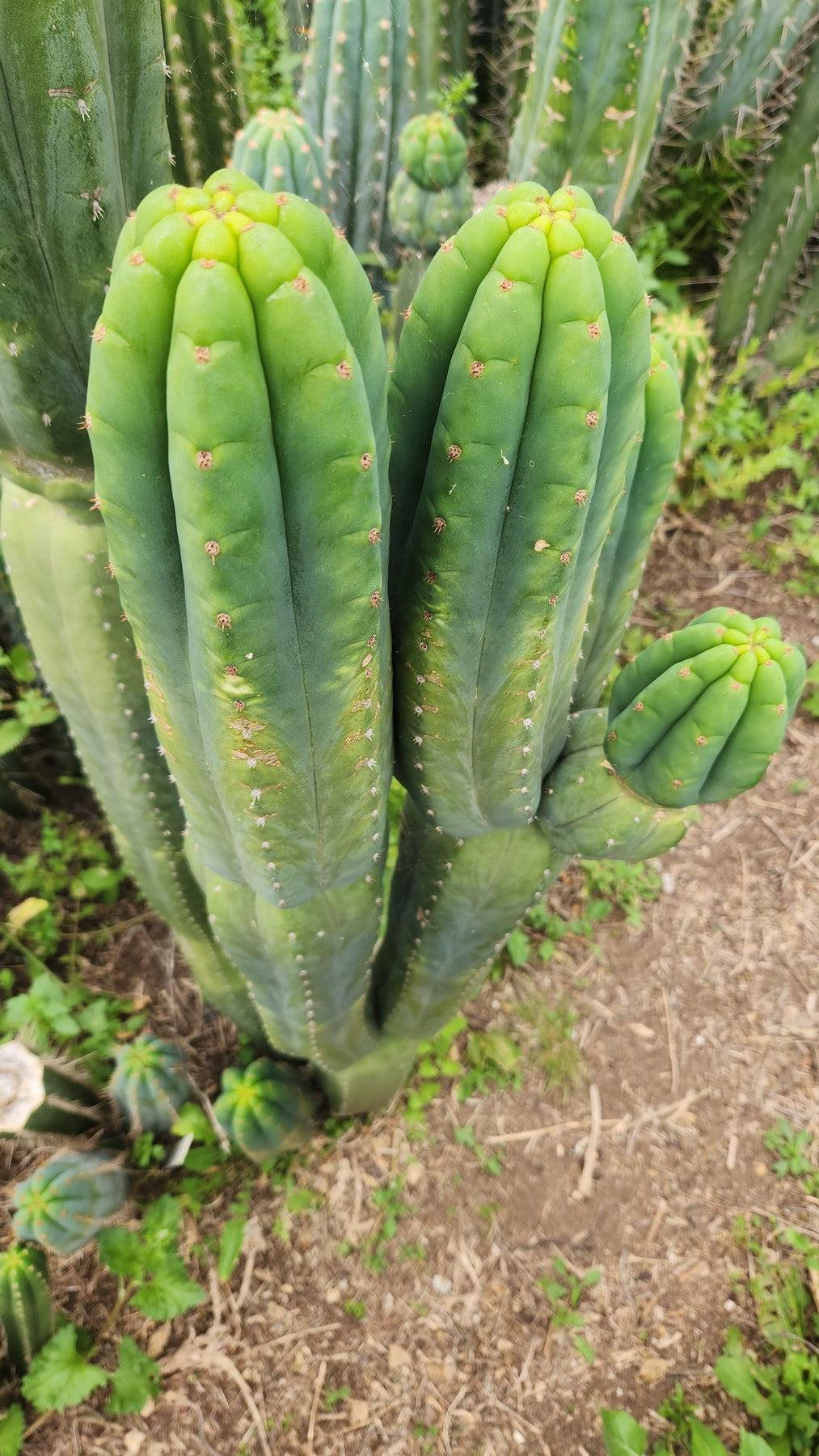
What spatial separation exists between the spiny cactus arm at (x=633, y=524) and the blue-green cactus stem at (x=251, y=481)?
0.52m

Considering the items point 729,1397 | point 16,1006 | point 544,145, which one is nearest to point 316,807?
point 16,1006

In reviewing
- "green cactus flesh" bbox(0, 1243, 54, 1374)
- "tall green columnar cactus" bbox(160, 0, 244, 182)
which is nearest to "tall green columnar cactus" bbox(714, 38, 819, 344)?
"tall green columnar cactus" bbox(160, 0, 244, 182)

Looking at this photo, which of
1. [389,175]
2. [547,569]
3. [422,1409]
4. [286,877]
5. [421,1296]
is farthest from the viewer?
[389,175]

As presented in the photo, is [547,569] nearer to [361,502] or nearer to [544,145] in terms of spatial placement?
[361,502]

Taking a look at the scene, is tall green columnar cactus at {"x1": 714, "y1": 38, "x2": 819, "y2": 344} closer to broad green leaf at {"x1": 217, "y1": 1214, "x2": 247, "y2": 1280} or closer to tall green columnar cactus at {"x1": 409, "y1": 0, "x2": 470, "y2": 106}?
tall green columnar cactus at {"x1": 409, "y1": 0, "x2": 470, "y2": 106}

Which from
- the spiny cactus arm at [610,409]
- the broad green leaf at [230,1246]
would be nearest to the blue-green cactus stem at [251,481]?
the spiny cactus arm at [610,409]

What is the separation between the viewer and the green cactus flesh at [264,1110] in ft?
6.36

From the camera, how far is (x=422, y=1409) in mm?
1934

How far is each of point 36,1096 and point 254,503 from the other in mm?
1482

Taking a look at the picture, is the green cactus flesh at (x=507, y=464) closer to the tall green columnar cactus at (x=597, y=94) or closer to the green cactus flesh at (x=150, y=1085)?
the green cactus flesh at (x=150, y=1085)

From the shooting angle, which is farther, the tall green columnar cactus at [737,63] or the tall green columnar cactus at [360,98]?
the tall green columnar cactus at [737,63]

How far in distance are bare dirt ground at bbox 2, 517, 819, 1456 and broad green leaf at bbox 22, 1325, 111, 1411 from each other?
0.18 metres

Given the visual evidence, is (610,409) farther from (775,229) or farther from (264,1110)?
(775,229)

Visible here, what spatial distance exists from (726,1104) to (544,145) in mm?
2703
